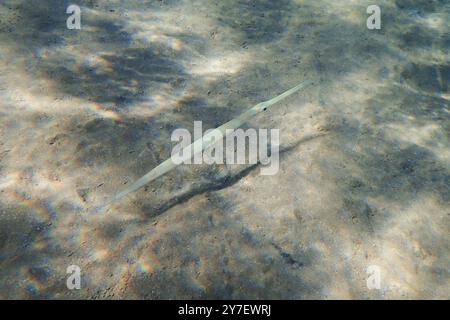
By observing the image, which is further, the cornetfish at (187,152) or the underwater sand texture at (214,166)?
the cornetfish at (187,152)

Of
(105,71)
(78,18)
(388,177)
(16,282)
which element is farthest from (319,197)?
(78,18)

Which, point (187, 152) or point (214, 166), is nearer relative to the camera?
point (187, 152)

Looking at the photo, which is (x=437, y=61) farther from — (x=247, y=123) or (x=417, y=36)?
(x=247, y=123)

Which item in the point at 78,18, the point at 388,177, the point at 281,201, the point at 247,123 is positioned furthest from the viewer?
the point at 78,18

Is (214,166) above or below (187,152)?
below

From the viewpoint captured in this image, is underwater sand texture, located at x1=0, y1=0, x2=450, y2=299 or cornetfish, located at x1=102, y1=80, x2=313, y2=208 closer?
underwater sand texture, located at x1=0, y1=0, x2=450, y2=299

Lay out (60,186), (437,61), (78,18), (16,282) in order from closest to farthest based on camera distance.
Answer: (16,282) → (60,186) → (78,18) → (437,61)
